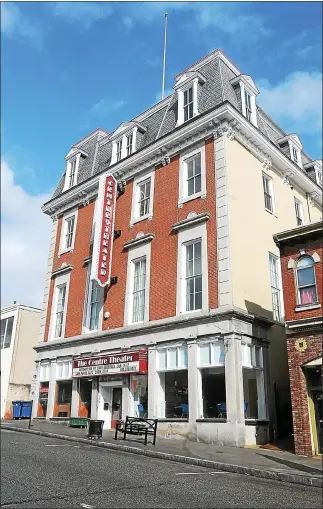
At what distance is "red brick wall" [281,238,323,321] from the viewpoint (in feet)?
48.8

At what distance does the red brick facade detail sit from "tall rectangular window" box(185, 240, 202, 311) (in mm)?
636

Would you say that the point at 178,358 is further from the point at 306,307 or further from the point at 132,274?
the point at 306,307

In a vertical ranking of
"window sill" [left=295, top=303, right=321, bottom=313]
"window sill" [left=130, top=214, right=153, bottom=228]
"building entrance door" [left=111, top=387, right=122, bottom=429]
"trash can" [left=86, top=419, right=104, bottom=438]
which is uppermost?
"window sill" [left=130, top=214, right=153, bottom=228]

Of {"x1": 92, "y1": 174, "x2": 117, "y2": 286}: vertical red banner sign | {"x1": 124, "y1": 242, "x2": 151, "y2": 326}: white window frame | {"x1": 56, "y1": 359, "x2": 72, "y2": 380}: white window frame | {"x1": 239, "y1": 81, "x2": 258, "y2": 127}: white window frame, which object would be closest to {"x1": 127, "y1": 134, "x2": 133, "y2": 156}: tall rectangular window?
{"x1": 92, "y1": 174, "x2": 117, "y2": 286}: vertical red banner sign

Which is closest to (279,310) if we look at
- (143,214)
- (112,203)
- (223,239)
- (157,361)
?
(223,239)

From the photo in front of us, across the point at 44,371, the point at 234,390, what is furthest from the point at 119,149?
the point at 234,390

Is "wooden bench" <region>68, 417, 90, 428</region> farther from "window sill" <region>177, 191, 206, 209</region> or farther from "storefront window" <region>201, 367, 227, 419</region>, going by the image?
"window sill" <region>177, 191, 206, 209</region>

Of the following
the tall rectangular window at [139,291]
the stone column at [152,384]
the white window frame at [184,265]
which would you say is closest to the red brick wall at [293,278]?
the white window frame at [184,265]

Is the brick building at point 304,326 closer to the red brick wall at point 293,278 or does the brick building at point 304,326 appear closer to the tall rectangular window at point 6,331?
the red brick wall at point 293,278

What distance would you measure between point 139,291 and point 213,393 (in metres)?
6.52

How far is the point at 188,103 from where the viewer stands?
891 inches

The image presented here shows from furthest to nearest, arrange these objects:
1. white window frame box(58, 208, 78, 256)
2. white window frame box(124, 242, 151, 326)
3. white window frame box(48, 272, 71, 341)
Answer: white window frame box(58, 208, 78, 256) < white window frame box(48, 272, 71, 341) < white window frame box(124, 242, 151, 326)

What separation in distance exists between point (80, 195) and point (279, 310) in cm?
1409

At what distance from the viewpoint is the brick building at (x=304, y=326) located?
45.8 ft
